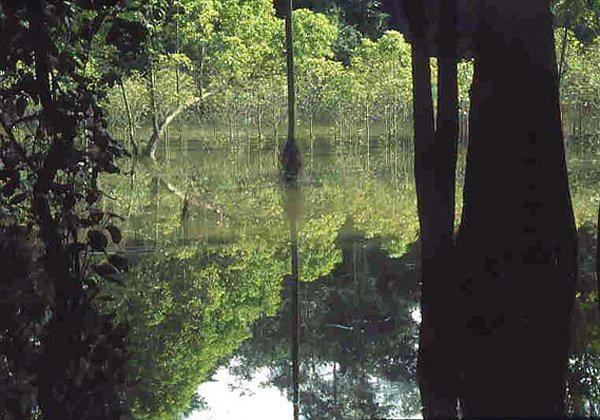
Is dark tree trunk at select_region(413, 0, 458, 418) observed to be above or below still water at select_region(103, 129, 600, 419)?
above

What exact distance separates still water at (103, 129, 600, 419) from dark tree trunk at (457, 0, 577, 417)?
1.37 feet

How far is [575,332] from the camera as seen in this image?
22.4ft

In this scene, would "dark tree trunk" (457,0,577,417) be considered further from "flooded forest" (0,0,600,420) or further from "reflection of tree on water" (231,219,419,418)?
"reflection of tree on water" (231,219,419,418)

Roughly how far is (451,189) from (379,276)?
11.2 ft

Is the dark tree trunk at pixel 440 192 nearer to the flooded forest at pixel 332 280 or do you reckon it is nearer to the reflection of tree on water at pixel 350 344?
the flooded forest at pixel 332 280

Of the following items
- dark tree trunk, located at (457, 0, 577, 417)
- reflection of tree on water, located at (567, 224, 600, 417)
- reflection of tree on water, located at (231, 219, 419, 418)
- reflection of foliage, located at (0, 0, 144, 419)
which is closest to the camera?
reflection of tree on water, located at (567, 224, 600, 417)

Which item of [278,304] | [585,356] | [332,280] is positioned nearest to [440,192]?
[585,356]

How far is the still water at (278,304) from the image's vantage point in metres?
5.81

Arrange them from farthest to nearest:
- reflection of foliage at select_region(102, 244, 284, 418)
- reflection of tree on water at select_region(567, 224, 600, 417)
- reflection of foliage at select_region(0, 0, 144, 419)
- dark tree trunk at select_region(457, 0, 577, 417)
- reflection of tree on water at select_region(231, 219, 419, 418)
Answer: dark tree trunk at select_region(457, 0, 577, 417) < reflection of foliage at select_region(102, 244, 284, 418) < reflection of foliage at select_region(0, 0, 144, 419) < reflection of tree on water at select_region(231, 219, 419, 418) < reflection of tree on water at select_region(567, 224, 600, 417)

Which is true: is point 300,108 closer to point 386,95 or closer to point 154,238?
point 386,95

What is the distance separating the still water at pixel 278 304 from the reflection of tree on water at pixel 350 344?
0.02 metres

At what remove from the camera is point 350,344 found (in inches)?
279

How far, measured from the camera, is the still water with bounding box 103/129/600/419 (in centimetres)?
581

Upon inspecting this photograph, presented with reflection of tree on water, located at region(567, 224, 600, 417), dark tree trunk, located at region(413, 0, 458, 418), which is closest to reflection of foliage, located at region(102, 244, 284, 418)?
dark tree trunk, located at region(413, 0, 458, 418)
